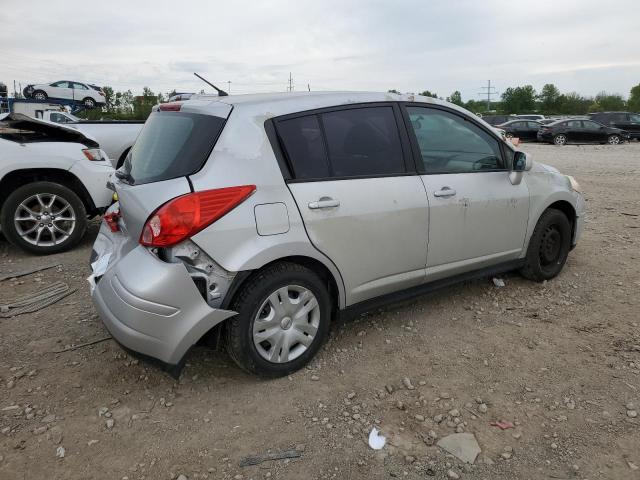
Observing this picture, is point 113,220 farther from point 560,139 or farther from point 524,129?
point 524,129

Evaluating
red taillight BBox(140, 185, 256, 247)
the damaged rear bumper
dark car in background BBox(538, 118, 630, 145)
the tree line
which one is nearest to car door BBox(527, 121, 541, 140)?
dark car in background BBox(538, 118, 630, 145)

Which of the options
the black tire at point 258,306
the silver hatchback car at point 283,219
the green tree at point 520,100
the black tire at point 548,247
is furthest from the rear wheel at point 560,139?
the green tree at point 520,100

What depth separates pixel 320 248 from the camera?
2.93m

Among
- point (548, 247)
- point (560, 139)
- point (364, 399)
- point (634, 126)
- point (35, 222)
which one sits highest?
point (634, 126)

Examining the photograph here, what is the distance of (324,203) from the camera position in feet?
9.60

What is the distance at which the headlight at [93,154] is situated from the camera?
5.58 metres

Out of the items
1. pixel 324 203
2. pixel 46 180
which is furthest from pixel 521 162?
pixel 46 180

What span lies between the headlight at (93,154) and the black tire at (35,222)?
1.48 feet

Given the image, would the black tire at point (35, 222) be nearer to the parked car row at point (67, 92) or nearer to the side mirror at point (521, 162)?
the side mirror at point (521, 162)

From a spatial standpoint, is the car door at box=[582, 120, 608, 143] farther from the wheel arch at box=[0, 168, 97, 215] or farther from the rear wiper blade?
the rear wiper blade

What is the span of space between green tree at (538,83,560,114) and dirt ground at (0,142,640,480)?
78324 mm

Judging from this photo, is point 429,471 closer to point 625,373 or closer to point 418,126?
point 625,373

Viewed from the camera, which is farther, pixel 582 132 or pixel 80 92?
pixel 80 92

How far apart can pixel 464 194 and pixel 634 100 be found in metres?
87.1
